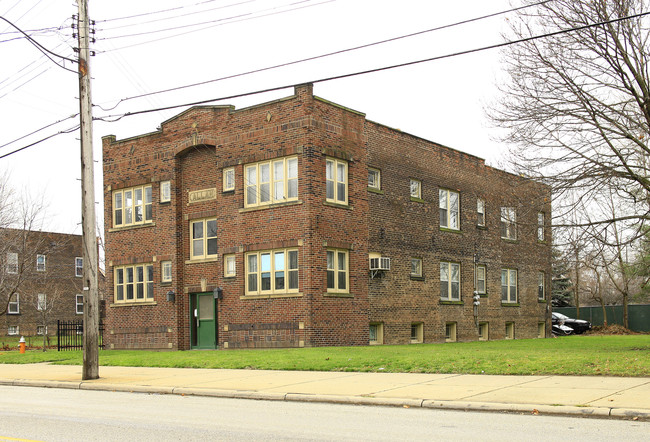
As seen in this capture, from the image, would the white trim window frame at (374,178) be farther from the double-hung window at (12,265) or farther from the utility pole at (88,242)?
the double-hung window at (12,265)

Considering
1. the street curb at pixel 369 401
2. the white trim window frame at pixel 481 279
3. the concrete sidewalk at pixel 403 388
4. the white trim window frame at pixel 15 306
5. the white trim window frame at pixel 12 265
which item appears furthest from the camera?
the white trim window frame at pixel 15 306

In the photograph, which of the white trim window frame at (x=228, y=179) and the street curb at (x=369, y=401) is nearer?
the street curb at (x=369, y=401)

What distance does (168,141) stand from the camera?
96.7 ft

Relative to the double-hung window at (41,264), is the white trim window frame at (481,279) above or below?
below

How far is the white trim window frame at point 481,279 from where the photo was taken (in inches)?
1340

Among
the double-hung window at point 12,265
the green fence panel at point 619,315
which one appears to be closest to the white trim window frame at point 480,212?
the green fence panel at point 619,315

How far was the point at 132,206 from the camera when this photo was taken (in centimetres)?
3100

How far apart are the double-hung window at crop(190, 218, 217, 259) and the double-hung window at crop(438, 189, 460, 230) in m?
10.2

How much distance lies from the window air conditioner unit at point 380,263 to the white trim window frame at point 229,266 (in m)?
5.17

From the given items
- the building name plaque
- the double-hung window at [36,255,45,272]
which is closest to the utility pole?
the building name plaque

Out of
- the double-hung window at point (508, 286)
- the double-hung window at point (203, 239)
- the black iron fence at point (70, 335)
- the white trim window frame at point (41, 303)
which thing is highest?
the double-hung window at point (203, 239)

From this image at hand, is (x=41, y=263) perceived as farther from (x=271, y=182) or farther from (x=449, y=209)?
(x=449, y=209)

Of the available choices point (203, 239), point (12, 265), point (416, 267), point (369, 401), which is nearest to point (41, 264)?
point (12, 265)

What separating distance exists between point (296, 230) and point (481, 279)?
1278 cm
